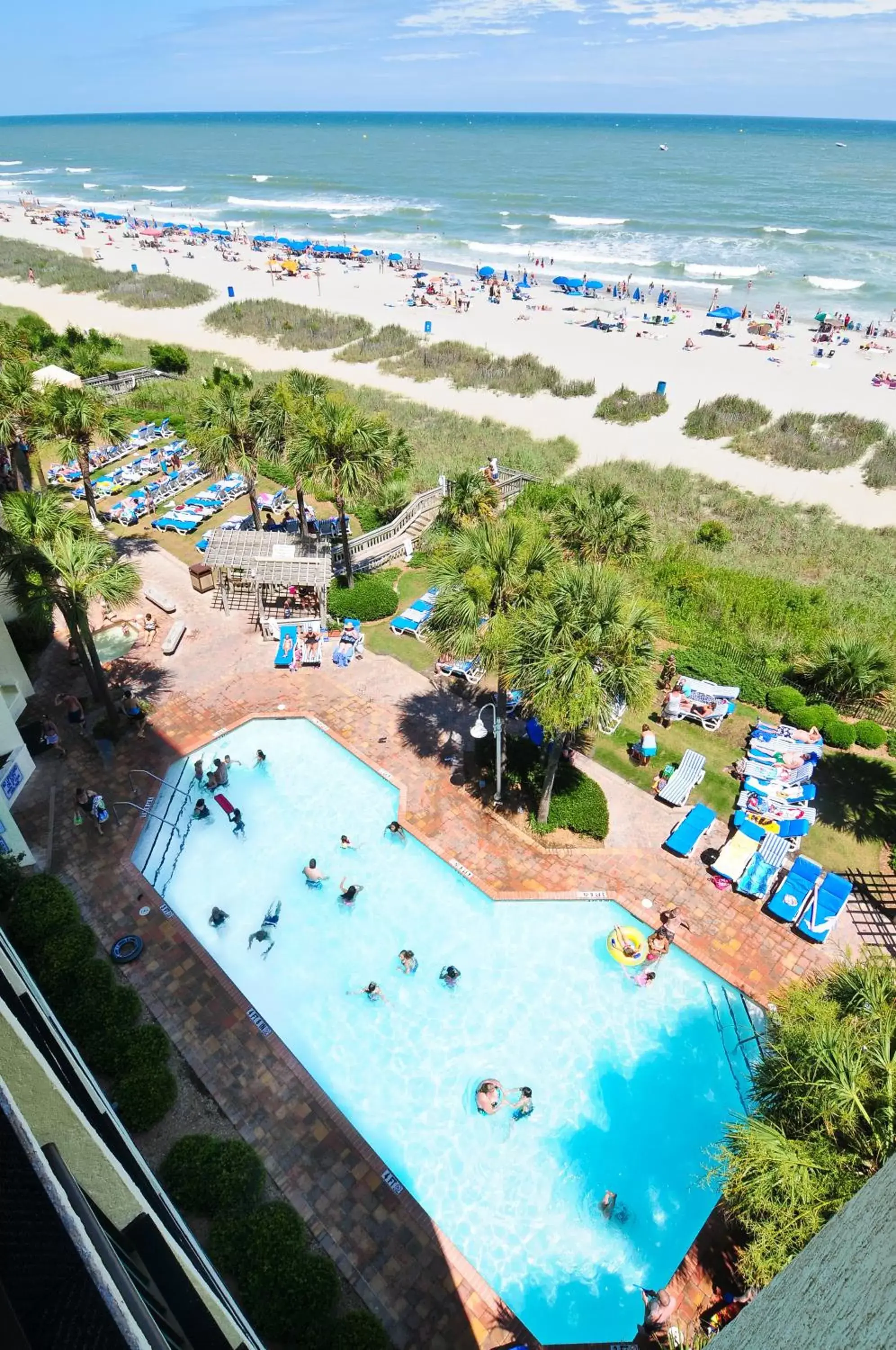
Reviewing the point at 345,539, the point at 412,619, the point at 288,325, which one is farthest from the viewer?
the point at 288,325

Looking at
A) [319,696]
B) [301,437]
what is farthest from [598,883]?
[301,437]

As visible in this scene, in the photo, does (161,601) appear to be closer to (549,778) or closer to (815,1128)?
(549,778)

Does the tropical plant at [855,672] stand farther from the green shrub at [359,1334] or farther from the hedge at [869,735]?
the green shrub at [359,1334]

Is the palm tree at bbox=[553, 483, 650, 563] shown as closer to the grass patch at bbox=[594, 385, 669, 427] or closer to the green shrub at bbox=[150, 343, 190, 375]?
the grass patch at bbox=[594, 385, 669, 427]

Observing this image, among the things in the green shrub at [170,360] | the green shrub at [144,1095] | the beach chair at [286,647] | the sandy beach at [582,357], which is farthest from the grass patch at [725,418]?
the green shrub at [144,1095]

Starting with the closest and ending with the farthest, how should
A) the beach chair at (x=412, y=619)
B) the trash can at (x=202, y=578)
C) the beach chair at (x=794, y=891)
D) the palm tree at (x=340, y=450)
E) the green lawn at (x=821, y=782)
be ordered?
the beach chair at (x=794, y=891) < the green lawn at (x=821, y=782) < the palm tree at (x=340, y=450) < the beach chair at (x=412, y=619) < the trash can at (x=202, y=578)

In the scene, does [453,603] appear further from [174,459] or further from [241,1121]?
[174,459]

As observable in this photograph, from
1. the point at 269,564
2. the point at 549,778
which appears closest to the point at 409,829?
the point at 549,778
